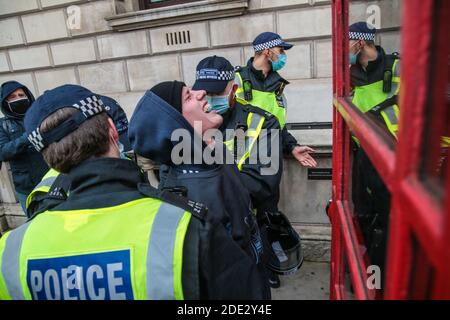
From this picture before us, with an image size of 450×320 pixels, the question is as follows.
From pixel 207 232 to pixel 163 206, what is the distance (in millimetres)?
177

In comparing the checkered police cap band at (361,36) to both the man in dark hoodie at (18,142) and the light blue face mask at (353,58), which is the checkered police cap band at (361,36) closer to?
the light blue face mask at (353,58)

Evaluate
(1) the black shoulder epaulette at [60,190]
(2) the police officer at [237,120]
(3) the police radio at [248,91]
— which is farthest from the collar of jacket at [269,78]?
(1) the black shoulder epaulette at [60,190]

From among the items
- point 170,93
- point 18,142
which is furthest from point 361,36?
point 18,142

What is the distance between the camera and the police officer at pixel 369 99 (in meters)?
1.11

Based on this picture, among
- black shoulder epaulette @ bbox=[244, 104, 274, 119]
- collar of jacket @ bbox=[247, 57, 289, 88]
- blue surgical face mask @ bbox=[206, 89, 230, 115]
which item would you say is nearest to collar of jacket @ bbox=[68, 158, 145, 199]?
blue surgical face mask @ bbox=[206, 89, 230, 115]

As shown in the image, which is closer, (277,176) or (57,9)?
(277,176)

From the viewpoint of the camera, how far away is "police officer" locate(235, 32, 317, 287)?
3.20 metres

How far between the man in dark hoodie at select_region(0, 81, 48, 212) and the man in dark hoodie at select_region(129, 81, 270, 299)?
9.04 feet

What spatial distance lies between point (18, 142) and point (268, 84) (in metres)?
2.80

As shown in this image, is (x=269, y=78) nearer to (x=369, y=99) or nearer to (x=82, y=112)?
(x=369, y=99)

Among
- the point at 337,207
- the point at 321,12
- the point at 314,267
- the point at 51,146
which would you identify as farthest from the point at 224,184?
the point at 321,12

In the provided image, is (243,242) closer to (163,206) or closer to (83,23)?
(163,206)

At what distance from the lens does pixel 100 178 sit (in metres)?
1.12

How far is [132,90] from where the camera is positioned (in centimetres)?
521
